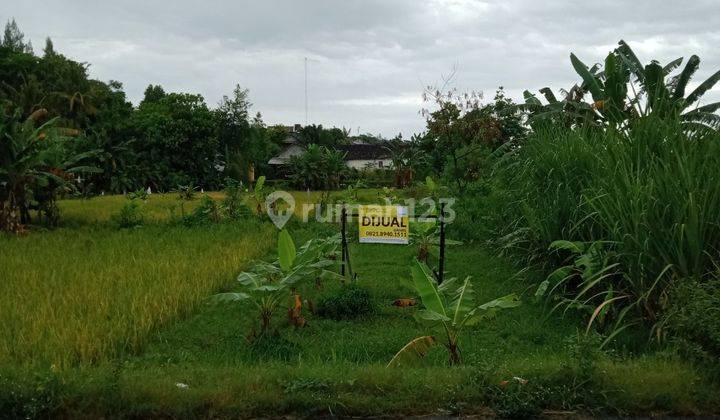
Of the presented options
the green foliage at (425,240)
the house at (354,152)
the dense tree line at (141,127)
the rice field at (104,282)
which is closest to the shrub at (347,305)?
the rice field at (104,282)

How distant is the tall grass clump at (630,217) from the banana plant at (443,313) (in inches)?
31.6

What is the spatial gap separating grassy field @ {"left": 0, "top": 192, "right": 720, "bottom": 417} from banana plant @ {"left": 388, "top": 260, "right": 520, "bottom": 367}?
14cm

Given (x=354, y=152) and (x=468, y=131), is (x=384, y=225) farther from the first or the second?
(x=354, y=152)

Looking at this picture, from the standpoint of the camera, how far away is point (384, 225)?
7.54 metres

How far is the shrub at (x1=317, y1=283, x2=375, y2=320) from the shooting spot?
6.05m

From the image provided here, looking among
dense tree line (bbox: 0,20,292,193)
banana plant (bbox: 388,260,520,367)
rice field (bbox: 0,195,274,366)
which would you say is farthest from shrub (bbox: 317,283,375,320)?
dense tree line (bbox: 0,20,292,193)

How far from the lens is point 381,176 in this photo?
100 feet

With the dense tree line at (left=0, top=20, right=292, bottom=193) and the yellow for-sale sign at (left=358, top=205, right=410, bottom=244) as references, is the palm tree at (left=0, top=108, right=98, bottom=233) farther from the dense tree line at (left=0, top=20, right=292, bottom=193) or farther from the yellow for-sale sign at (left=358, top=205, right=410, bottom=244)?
the dense tree line at (left=0, top=20, right=292, bottom=193)

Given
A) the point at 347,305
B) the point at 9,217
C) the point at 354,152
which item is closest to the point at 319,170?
the point at 9,217

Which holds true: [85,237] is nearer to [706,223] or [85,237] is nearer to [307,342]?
[307,342]

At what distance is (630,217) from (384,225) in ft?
10.2

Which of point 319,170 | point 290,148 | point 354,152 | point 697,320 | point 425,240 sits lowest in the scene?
point 425,240

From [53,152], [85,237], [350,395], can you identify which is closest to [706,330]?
[350,395]

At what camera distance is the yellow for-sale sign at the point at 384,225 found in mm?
7512
